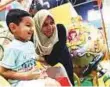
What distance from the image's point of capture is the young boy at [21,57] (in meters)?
1.29

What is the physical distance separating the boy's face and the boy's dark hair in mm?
15

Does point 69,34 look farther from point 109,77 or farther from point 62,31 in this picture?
point 109,77

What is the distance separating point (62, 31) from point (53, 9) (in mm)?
108

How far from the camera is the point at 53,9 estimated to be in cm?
131

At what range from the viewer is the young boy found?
1288 mm

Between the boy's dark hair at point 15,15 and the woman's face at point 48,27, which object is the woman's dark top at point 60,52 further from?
the boy's dark hair at point 15,15

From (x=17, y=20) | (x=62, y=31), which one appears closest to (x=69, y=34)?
(x=62, y=31)

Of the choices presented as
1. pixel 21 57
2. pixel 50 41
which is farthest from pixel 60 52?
pixel 21 57

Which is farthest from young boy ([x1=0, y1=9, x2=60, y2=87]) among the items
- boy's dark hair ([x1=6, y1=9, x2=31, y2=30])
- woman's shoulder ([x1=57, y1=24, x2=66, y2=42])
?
woman's shoulder ([x1=57, y1=24, x2=66, y2=42])

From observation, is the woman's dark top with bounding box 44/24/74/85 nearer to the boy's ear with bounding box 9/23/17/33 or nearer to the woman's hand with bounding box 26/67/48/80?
the woman's hand with bounding box 26/67/48/80

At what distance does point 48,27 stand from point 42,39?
0.20ft

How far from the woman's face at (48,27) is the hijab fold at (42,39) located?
0.04ft

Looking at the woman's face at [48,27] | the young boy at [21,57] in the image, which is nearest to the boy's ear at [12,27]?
the young boy at [21,57]

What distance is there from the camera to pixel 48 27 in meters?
1.30
